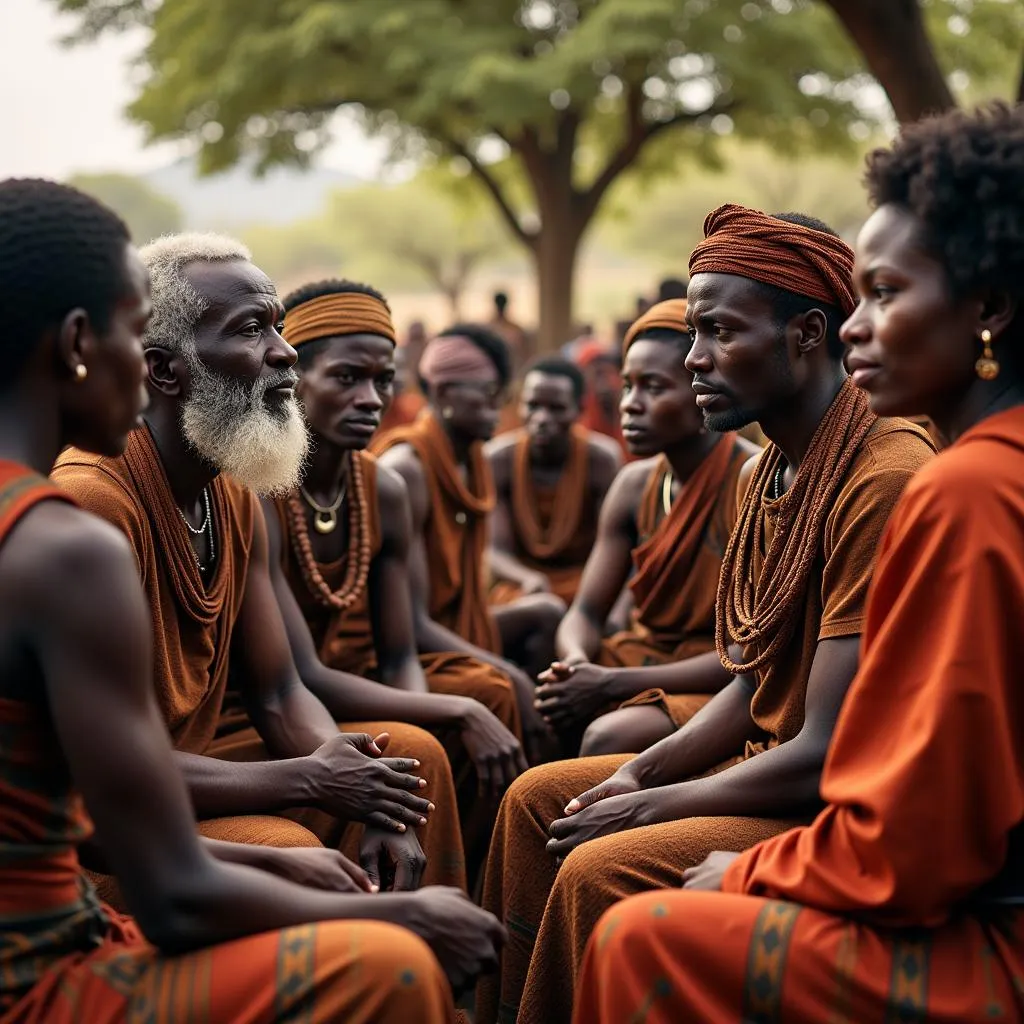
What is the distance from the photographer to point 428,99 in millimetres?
19406

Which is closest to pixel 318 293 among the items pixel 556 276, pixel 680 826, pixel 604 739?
pixel 604 739

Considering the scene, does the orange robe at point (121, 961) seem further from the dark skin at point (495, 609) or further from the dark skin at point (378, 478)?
the dark skin at point (495, 609)

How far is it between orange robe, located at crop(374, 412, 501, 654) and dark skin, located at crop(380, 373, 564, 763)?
2.4 inches

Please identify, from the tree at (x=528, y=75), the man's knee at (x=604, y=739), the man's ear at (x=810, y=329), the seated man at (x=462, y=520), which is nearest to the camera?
the man's ear at (x=810, y=329)

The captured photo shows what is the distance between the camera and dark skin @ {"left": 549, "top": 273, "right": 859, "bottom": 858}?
3.38 metres

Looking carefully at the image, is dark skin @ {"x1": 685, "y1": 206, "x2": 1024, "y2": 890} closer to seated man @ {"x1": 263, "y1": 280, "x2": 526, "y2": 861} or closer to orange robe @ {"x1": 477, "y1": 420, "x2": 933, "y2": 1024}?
orange robe @ {"x1": 477, "y1": 420, "x2": 933, "y2": 1024}

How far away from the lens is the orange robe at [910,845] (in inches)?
96.1

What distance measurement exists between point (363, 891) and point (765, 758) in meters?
1.11

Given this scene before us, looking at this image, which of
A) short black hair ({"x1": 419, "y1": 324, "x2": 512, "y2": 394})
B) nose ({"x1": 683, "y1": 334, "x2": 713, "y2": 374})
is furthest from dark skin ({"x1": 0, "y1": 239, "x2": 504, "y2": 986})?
short black hair ({"x1": 419, "y1": 324, "x2": 512, "y2": 394})

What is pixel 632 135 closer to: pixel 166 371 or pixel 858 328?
pixel 166 371

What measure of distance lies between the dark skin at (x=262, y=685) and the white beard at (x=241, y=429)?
0.11ft

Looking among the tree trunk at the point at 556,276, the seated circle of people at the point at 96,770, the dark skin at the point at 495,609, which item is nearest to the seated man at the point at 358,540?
the dark skin at the point at 495,609

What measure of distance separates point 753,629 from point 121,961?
1.85m

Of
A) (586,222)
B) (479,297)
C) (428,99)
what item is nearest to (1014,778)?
(428,99)
